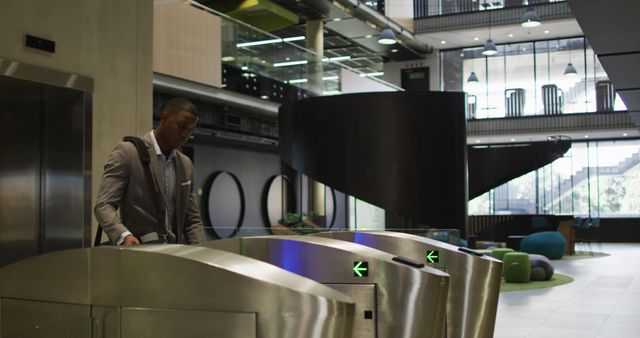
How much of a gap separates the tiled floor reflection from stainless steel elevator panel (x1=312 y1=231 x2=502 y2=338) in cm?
265

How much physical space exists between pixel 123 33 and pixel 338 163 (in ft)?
12.8

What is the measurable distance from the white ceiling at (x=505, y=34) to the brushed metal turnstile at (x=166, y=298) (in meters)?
22.0

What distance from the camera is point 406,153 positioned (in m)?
8.69

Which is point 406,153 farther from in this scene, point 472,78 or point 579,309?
point 472,78

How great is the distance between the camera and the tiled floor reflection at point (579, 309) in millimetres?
7055

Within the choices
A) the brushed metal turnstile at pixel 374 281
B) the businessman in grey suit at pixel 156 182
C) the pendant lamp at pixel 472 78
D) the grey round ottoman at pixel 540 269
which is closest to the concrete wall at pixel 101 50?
the businessman in grey suit at pixel 156 182

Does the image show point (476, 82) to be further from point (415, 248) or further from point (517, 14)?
point (415, 248)

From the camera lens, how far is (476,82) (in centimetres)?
2542

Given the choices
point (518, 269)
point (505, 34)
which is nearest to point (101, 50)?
point (518, 269)

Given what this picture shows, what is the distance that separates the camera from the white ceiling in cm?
2300

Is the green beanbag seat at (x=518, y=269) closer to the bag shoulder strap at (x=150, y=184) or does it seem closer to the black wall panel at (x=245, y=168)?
the black wall panel at (x=245, y=168)

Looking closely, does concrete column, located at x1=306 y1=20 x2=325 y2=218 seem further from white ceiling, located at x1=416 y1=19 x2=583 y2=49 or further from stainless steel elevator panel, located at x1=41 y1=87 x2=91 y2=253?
stainless steel elevator panel, located at x1=41 y1=87 x2=91 y2=253

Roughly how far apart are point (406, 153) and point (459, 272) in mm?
4663

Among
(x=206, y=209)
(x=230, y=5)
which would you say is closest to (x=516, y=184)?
(x=230, y=5)
